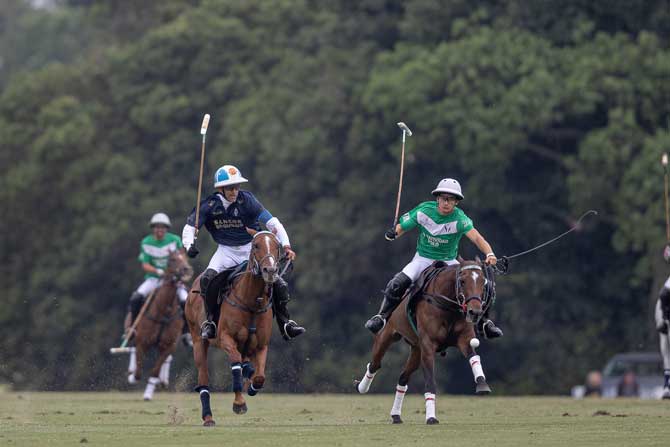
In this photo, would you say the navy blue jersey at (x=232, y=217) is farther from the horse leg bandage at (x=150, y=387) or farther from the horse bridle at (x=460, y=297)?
the horse leg bandage at (x=150, y=387)

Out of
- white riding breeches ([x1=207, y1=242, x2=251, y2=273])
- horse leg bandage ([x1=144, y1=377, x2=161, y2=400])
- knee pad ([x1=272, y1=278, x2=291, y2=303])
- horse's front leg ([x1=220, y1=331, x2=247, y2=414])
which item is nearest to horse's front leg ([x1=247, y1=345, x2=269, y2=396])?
horse's front leg ([x1=220, y1=331, x2=247, y2=414])

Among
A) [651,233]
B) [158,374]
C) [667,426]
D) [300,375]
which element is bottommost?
[667,426]

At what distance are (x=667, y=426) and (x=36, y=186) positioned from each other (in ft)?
113

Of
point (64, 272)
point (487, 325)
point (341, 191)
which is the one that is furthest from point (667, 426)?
point (64, 272)

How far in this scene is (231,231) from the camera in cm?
1825

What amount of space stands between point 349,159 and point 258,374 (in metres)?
26.1

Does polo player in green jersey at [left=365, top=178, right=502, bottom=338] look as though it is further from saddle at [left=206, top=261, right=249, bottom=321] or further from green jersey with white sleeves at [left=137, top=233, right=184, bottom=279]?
green jersey with white sleeves at [left=137, top=233, right=184, bottom=279]

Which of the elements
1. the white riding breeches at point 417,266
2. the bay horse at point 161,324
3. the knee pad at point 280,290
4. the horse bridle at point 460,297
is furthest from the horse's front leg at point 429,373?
the bay horse at point 161,324

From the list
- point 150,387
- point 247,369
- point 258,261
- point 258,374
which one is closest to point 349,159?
point 150,387

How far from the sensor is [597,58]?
38250mm

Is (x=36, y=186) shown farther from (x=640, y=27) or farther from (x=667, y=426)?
(x=667, y=426)

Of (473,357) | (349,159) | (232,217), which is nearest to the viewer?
(473,357)

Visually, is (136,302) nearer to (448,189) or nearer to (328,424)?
(328,424)

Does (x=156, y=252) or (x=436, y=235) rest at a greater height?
(x=156, y=252)
